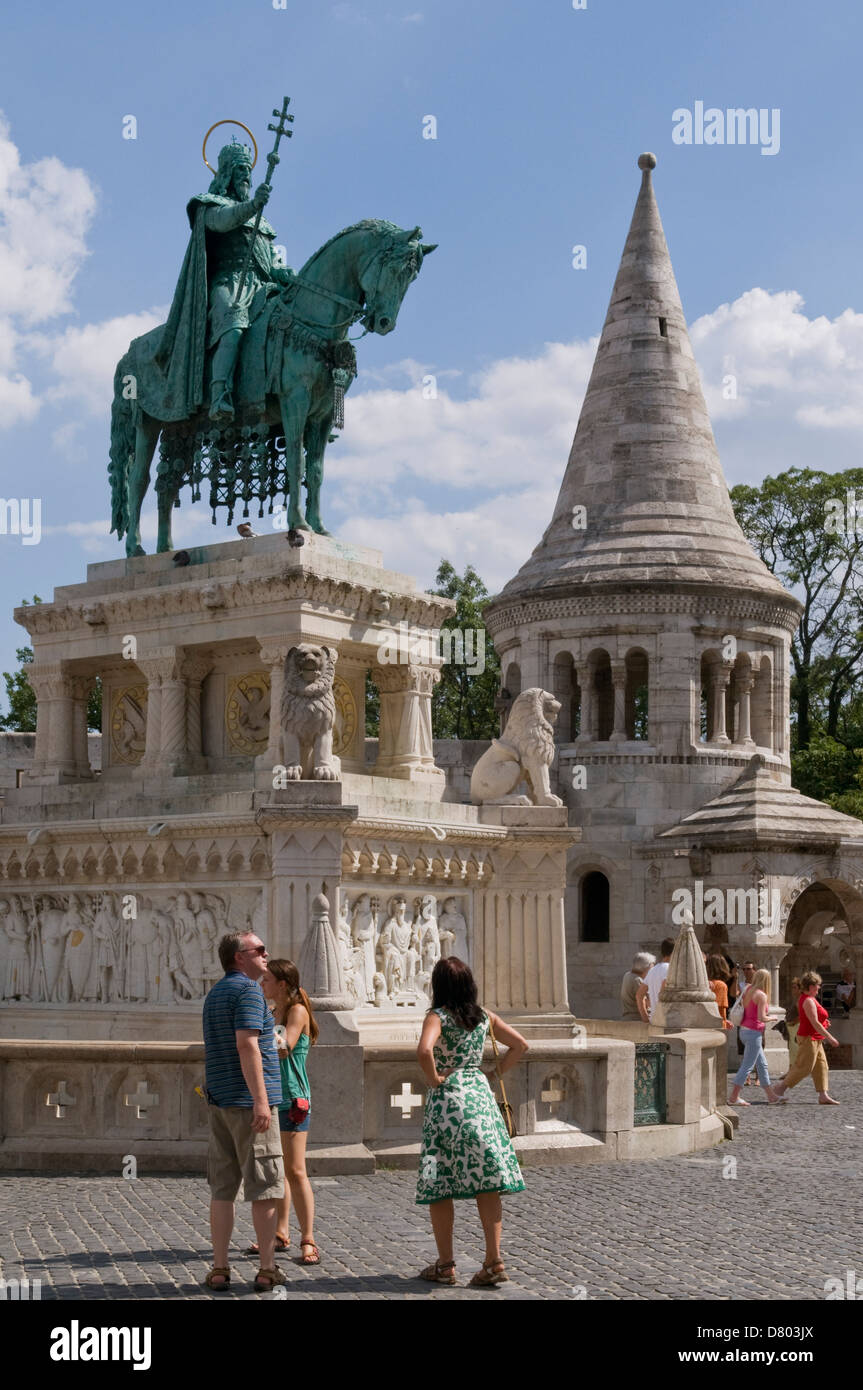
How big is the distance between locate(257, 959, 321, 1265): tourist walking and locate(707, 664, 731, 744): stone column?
25756 millimetres

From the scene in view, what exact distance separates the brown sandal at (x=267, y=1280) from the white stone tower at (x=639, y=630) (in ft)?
79.6

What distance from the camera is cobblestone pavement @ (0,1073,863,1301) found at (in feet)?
30.8

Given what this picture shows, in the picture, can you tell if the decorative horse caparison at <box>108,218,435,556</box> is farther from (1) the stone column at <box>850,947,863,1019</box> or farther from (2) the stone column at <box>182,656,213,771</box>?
(1) the stone column at <box>850,947,863,1019</box>

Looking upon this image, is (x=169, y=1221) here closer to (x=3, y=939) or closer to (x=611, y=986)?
(x=3, y=939)

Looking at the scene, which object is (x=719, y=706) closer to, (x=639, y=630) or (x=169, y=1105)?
(x=639, y=630)

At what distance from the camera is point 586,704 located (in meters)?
36.0

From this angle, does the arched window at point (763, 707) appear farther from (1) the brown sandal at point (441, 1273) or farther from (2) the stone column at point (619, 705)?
(1) the brown sandal at point (441, 1273)

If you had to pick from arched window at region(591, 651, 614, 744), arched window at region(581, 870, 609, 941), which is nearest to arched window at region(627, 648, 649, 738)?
arched window at region(591, 651, 614, 744)

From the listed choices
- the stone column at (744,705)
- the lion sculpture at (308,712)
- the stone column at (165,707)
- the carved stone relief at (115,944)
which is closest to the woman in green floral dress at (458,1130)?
the lion sculpture at (308,712)

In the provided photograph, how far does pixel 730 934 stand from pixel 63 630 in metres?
13.7

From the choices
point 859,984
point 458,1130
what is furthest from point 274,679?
point 859,984

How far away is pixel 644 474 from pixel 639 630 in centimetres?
352

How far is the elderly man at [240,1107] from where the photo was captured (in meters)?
9.12
